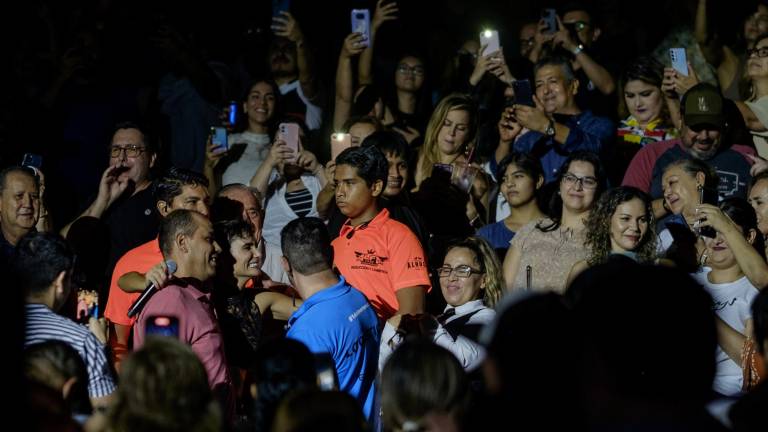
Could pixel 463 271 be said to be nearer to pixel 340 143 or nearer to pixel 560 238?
pixel 560 238

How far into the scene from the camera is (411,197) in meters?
8.02

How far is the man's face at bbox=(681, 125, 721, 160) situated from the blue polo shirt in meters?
3.29

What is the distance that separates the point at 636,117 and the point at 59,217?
481cm

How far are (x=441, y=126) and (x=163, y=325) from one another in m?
3.77

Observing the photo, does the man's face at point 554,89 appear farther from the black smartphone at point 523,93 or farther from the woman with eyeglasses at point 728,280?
the woman with eyeglasses at point 728,280

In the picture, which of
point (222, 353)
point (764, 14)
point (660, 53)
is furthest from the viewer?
point (660, 53)

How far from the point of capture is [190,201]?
6555 mm

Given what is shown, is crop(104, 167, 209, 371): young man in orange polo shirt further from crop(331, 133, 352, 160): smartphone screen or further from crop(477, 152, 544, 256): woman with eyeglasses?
crop(477, 152, 544, 256): woman with eyeglasses

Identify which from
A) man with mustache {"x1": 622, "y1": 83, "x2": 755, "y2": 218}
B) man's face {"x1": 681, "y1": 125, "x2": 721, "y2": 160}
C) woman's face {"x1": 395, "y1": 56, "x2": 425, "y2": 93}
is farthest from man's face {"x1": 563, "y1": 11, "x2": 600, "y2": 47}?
man's face {"x1": 681, "y1": 125, "x2": 721, "y2": 160}

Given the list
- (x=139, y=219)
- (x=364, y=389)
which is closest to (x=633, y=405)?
(x=364, y=389)

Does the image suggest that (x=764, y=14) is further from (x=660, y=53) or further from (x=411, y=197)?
(x=411, y=197)

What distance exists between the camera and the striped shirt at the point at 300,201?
803 cm

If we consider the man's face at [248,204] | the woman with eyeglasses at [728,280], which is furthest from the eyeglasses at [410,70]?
the woman with eyeglasses at [728,280]

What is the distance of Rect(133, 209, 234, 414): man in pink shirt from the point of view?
5.06 metres
